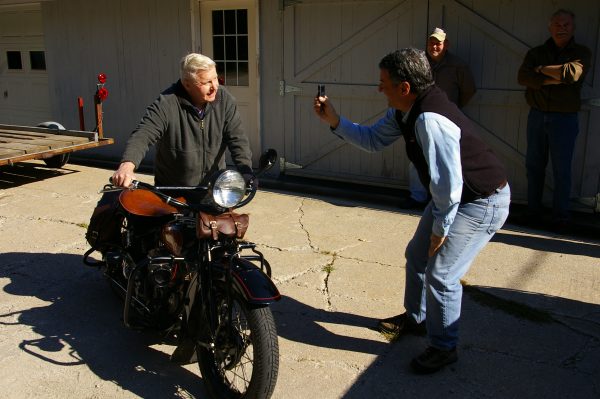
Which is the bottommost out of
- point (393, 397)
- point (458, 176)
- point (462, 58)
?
point (393, 397)

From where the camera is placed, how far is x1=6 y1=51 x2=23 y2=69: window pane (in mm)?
11609

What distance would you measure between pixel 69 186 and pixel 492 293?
225 inches

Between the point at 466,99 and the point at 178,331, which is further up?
the point at 466,99

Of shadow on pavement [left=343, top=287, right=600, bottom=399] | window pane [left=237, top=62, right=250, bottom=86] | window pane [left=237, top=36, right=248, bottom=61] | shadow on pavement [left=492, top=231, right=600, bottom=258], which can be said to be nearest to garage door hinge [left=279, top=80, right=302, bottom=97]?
window pane [left=237, top=62, right=250, bottom=86]

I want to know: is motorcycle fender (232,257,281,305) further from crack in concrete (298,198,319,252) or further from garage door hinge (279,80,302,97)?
garage door hinge (279,80,302,97)

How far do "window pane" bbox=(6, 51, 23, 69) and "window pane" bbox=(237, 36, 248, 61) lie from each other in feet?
16.7

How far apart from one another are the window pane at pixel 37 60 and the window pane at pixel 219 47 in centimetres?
390

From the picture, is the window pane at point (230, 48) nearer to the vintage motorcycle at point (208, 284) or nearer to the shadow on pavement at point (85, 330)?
the shadow on pavement at point (85, 330)

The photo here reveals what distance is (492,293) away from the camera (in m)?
4.81

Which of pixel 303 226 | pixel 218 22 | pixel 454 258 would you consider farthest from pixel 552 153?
pixel 218 22

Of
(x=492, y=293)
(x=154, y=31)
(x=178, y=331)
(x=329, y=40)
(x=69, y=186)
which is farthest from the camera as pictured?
(x=154, y=31)

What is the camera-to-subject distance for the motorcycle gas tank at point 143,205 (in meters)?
3.77

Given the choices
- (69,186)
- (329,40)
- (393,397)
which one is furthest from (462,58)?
(69,186)

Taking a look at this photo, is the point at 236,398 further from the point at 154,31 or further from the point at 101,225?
the point at 154,31
